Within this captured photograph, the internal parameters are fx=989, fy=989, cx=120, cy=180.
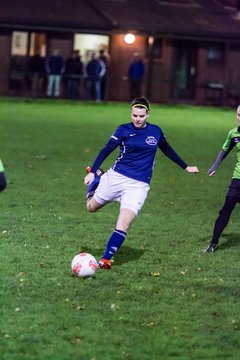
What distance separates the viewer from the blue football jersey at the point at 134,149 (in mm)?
10734

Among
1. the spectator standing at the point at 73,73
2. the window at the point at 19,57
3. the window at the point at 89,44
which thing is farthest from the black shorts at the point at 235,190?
the window at the point at 89,44

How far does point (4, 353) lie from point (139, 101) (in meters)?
4.06

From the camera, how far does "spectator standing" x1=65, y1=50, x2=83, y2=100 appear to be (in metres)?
43.9

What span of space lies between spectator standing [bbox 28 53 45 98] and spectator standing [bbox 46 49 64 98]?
0.40 metres

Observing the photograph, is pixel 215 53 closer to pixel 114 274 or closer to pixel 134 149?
pixel 134 149

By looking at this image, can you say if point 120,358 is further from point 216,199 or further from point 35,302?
point 216,199

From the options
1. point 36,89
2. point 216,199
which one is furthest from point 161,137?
point 36,89

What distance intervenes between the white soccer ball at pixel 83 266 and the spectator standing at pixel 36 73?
113 ft

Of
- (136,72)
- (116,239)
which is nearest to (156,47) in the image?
(136,72)

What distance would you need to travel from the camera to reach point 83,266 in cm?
977

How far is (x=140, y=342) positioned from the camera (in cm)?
768

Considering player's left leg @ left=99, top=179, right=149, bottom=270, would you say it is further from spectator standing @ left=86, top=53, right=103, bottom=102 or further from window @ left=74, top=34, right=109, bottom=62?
window @ left=74, top=34, right=109, bottom=62

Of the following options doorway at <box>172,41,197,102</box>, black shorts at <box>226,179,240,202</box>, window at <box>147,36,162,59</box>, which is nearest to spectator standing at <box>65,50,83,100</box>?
window at <box>147,36,162,59</box>

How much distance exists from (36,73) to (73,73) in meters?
1.66
